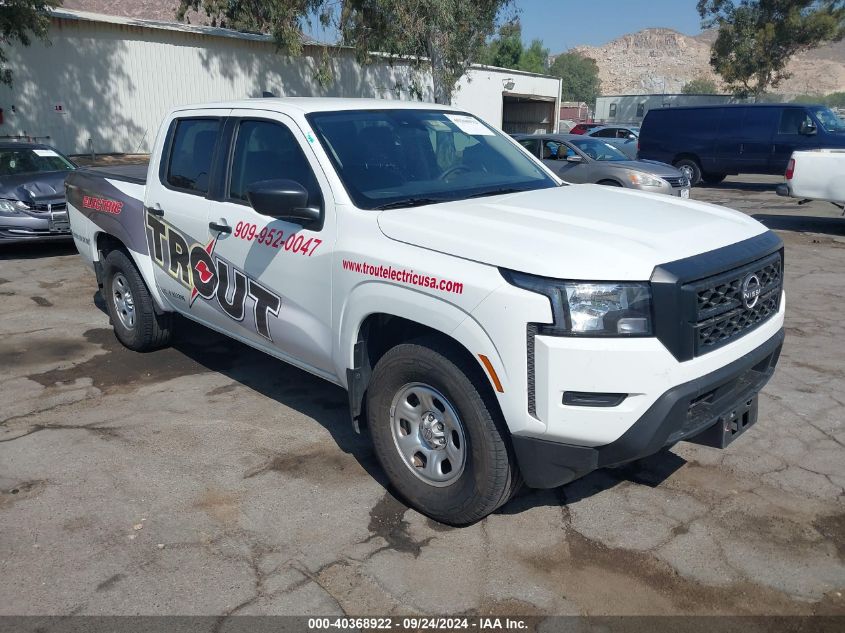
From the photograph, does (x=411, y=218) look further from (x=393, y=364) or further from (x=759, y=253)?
(x=759, y=253)

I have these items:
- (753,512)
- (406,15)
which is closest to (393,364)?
(753,512)

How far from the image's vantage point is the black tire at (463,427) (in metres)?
3.24

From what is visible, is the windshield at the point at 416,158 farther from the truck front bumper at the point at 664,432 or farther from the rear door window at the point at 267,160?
the truck front bumper at the point at 664,432

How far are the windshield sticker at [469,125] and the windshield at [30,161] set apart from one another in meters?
8.24

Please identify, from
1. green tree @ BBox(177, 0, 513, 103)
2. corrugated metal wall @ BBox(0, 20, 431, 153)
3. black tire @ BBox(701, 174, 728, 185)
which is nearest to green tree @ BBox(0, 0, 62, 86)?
corrugated metal wall @ BBox(0, 20, 431, 153)

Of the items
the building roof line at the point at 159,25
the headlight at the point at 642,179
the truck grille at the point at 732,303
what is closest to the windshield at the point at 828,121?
the headlight at the point at 642,179

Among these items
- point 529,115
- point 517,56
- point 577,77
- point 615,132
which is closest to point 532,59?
point 517,56

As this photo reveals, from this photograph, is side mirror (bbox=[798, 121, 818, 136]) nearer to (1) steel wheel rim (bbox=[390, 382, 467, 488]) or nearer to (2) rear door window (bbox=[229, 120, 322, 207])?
(2) rear door window (bbox=[229, 120, 322, 207])

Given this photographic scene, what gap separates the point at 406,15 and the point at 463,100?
12.1 metres

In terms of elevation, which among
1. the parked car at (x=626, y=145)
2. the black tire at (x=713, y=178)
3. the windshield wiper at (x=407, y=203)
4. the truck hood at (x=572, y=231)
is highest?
the windshield wiper at (x=407, y=203)

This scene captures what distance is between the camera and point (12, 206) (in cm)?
1002

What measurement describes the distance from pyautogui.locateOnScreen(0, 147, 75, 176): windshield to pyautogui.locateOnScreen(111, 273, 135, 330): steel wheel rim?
5.60 metres

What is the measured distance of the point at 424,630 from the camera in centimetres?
294

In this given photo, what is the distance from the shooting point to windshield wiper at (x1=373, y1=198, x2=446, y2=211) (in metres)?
3.78
